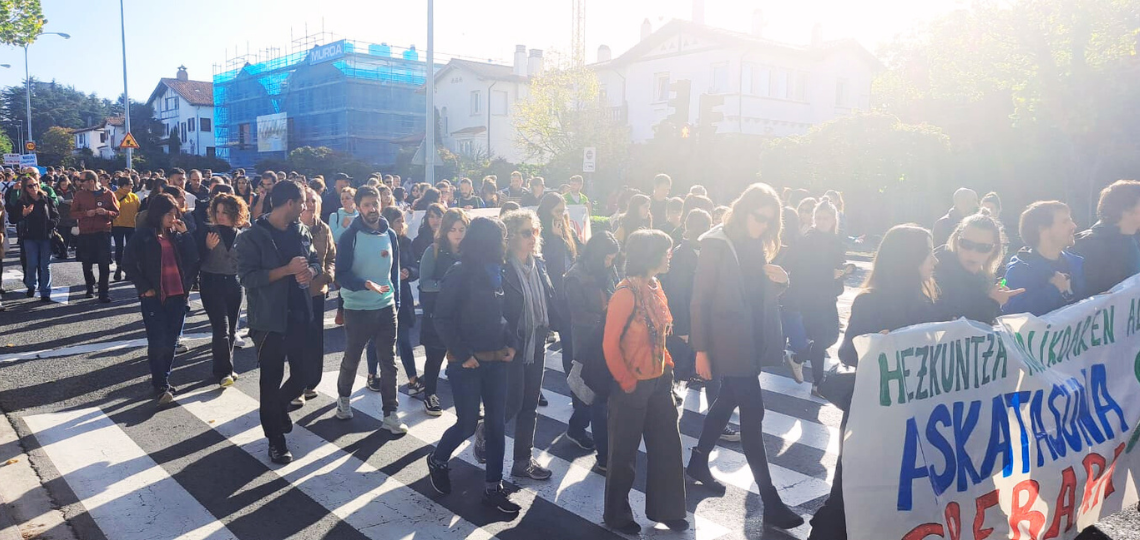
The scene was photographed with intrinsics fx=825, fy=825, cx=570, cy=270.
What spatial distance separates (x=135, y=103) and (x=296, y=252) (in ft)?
325

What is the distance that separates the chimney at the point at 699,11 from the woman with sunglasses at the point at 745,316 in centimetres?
4421

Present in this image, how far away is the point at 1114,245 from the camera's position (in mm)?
5742

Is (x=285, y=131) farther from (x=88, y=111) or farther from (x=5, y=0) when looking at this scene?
(x=88, y=111)

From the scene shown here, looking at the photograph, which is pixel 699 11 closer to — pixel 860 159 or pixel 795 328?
pixel 860 159

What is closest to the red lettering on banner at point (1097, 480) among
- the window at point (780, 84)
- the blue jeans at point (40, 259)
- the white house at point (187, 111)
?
the blue jeans at point (40, 259)

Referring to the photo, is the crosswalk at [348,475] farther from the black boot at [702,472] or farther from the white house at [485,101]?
the white house at [485,101]

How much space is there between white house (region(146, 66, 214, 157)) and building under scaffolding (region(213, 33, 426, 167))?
1079cm

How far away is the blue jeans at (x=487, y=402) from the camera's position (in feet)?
16.7

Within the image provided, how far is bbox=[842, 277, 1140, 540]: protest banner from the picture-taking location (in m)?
3.66

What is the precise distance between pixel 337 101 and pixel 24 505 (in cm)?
6125

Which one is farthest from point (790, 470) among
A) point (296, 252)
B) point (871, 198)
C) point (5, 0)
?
point (871, 198)

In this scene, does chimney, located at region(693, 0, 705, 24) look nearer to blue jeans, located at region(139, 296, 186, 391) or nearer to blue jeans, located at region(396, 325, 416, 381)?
blue jeans, located at region(396, 325, 416, 381)

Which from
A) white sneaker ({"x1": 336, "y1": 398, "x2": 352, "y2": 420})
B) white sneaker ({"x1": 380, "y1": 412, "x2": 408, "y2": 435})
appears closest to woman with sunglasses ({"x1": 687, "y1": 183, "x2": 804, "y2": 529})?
white sneaker ({"x1": 380, "y1": 412, "x2": 408, "y2": 435})

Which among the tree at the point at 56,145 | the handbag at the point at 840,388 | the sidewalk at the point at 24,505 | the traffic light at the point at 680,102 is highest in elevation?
the tree at the point at 56,145
